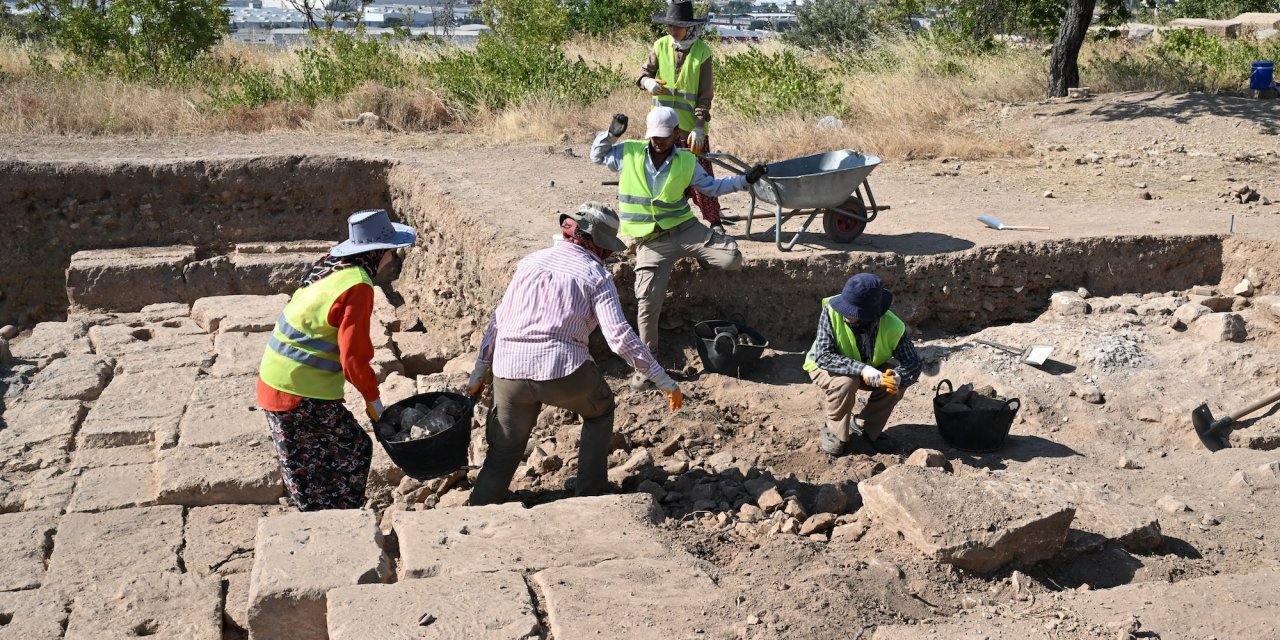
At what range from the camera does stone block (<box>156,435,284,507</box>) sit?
5.83 metres

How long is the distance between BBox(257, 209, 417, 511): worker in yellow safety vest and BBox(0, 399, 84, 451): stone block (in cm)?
241

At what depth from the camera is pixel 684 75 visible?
317 inches

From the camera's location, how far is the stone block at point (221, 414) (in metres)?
6.37

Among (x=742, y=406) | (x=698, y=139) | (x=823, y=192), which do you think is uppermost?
(x=698, y=139)

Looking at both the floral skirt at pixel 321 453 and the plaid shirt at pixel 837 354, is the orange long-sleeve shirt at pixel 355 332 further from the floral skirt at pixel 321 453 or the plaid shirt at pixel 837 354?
the plaid shirt at pixel 837 354

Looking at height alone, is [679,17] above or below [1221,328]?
above

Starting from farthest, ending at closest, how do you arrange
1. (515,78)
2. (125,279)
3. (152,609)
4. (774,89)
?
1. (515,78)
2. (774,89)
3. (125,279)
4. (152,609)

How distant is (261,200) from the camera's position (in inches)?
432

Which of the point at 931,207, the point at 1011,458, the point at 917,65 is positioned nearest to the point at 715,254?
the point at 1011,458

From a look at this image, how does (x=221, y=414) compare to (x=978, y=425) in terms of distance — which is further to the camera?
(x=221, y=414)

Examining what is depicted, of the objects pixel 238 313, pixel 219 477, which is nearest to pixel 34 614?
pixel 219 477

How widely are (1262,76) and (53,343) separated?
1322 cm

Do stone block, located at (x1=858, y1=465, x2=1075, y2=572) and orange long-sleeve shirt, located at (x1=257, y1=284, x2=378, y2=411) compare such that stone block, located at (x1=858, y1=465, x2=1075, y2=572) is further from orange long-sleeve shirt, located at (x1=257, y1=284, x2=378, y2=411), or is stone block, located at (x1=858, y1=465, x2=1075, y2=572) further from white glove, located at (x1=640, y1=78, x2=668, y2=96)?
white glove, located at (x1=640, y1=78, x2=668, y2=96)

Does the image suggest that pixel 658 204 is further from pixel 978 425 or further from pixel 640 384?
pixel 978 425
